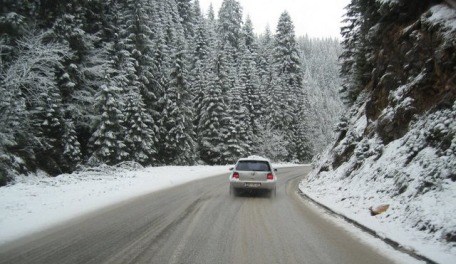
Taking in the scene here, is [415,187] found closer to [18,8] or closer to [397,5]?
[397,5]

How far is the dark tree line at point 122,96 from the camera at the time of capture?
66.6ft

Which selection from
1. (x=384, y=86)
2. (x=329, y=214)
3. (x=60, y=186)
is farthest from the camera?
(x=384, y=86)

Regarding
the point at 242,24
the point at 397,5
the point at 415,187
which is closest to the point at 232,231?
the point at 415,187

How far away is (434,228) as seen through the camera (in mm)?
7641

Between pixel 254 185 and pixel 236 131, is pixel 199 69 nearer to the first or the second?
pixel 236 131

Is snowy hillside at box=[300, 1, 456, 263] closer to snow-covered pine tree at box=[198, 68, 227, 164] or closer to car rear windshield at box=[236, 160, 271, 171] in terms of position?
car rear windshield at box=[236, 160, 271, 171]

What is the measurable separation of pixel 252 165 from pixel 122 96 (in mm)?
16002

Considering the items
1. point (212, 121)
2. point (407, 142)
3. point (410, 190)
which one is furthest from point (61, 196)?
point (212, 121)

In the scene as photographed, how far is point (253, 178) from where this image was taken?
53.1 ft

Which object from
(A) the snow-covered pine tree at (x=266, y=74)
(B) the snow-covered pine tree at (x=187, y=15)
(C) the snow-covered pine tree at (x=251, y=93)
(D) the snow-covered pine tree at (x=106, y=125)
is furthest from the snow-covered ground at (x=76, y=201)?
(B) the snow-covered pine tree at (x=187, y=15)

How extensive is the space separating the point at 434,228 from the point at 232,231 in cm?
426

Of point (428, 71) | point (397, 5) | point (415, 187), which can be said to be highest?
point (397, 5)

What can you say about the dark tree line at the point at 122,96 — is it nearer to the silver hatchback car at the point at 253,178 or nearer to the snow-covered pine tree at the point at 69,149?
the snow-covered pine tree at the point at 69,149

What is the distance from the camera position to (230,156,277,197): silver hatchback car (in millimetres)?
16094
